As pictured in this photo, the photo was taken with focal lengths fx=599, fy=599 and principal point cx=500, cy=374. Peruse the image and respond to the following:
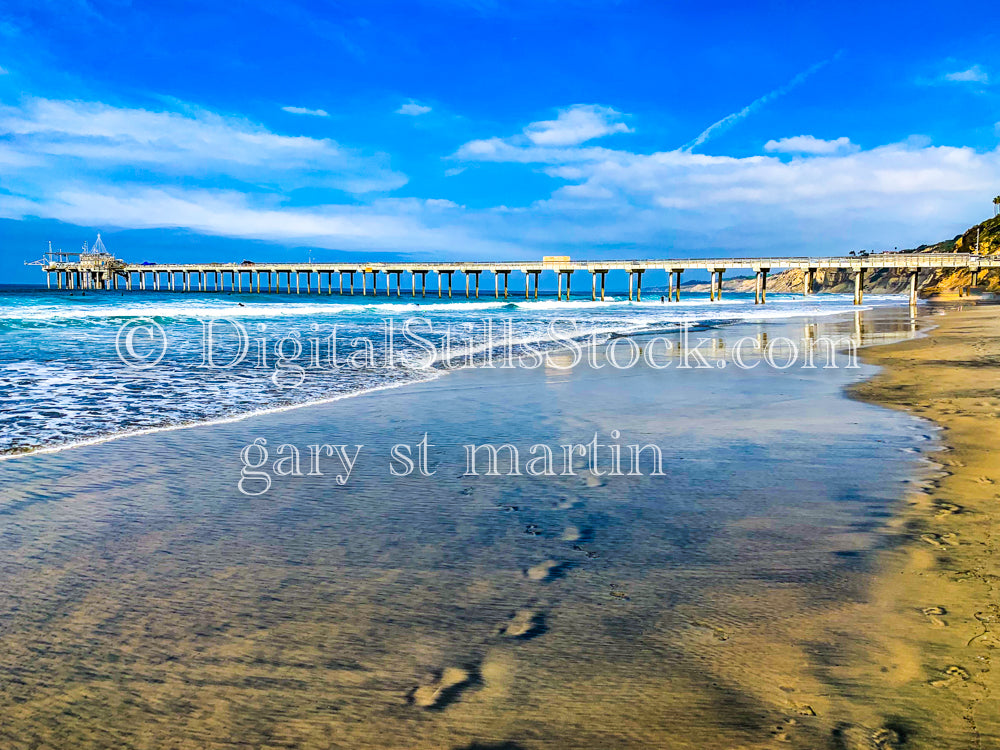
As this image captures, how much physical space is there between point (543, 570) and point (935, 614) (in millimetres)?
1527

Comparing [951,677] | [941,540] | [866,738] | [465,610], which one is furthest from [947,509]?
[465,610]

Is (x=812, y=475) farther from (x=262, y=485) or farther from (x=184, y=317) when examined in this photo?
(x=184, y=317)

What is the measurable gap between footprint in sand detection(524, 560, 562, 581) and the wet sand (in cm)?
3

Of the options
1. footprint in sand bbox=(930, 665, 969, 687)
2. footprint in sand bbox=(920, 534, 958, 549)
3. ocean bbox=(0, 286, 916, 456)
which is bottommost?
footprint in sand bbox=(930, 665, 969, 687)

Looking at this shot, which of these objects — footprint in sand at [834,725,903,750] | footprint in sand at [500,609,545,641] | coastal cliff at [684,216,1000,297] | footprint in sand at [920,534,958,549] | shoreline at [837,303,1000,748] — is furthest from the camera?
coastal cliff at [684,216,1000,297]

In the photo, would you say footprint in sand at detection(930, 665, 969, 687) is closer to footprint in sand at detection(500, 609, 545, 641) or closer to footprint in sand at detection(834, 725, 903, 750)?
footprint in sand at detection(834, 725, 903, 750)

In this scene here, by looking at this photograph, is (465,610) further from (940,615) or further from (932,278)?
(932,278)

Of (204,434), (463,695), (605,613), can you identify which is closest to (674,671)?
(605,613)

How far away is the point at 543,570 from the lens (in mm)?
2721

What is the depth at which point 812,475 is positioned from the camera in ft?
13.7

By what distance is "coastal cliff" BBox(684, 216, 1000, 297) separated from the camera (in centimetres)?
7467

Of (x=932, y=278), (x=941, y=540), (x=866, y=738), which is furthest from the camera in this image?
(x=932, y=278)

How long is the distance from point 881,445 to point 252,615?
4.98 m

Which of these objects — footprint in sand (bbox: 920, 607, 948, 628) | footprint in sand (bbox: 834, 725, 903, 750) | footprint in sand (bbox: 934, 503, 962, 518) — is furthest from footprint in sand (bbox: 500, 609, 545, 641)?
footprint in sand (bbox: 934, 503, 962, 518)
